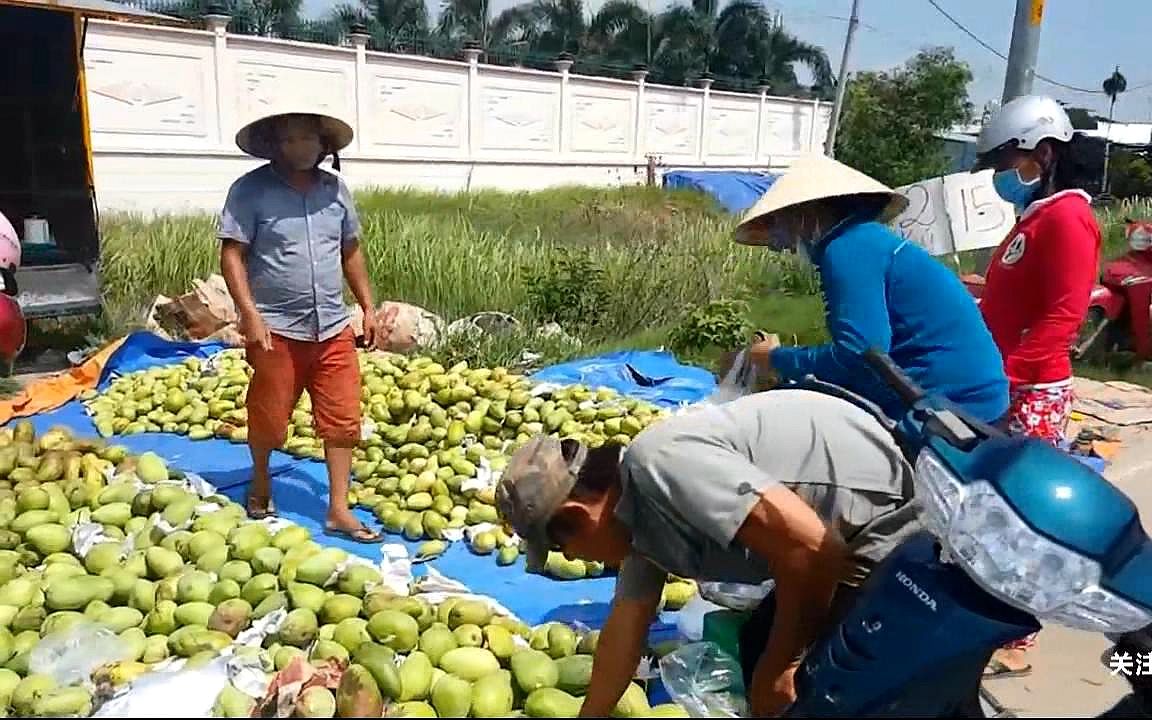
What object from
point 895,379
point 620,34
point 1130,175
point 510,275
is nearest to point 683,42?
point 620,34

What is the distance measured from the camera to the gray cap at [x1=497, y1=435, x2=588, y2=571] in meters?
1.82

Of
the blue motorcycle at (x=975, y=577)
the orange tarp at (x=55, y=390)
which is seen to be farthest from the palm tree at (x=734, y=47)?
the blue motorcycle at (x=975, y=577)

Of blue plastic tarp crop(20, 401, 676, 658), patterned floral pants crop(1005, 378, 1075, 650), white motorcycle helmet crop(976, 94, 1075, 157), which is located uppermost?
white motorcycle helmet crop(976, 94, 1075, 157)

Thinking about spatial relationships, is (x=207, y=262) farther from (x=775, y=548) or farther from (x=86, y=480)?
(x=775, y=548)

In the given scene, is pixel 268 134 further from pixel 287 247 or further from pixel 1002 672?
pixel 1002 672

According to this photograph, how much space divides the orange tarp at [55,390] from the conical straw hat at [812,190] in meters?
4.69

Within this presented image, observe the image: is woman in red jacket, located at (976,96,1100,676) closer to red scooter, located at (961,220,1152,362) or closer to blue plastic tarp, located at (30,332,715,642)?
blue plastic tarp, located at (30,332,715,642)

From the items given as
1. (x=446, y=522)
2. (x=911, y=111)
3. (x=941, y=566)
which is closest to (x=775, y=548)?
(x=941, y=566)

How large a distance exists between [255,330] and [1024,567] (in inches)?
123

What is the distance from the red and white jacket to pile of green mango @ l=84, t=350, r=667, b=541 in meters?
1.51

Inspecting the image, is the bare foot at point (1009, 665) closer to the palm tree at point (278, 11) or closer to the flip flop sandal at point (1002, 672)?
the flip flop sandal at point (1002, 672)

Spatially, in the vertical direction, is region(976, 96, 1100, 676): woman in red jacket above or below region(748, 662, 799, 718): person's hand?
above

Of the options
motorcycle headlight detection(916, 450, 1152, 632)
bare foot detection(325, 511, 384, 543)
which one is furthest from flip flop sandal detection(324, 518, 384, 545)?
motorcycle headlight detection(916, 450, 1152, 632)

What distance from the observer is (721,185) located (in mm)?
21656
